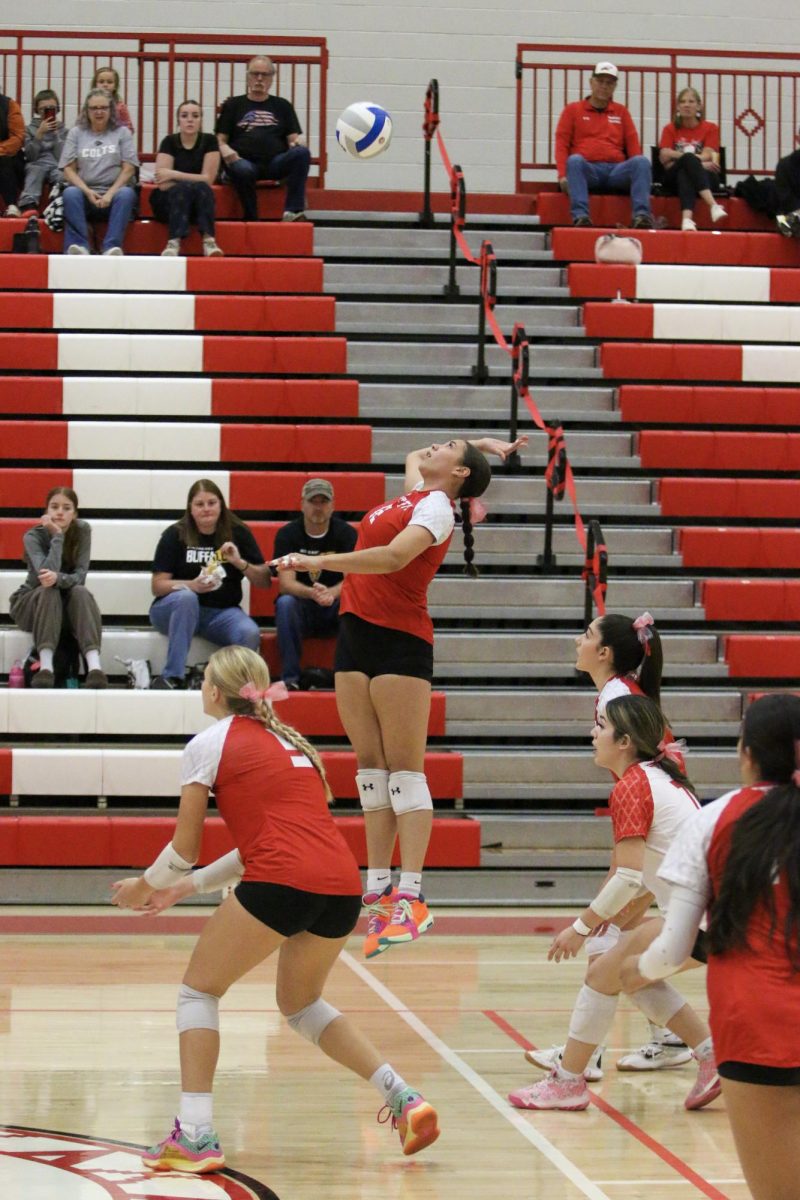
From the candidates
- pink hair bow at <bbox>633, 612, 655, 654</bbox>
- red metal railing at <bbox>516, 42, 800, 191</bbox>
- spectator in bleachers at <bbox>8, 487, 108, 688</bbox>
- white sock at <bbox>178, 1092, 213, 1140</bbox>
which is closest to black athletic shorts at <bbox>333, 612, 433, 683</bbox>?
pink hair bow at <bbox>633, 612, 655, 654</bbox>

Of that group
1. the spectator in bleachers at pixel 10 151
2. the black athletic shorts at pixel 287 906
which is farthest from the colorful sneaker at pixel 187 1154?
the spectator in bleachers at pixel 10 151

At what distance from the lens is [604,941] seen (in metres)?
4.98

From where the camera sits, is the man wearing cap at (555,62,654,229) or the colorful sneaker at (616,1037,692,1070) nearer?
the colorful sneaker at (616,1037,692,1070)

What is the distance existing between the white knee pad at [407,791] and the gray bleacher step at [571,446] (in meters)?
4.35

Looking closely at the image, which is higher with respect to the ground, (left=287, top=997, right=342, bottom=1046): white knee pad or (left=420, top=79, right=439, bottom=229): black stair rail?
(left=420, top=79, right=439, bottom=229): black stair rail

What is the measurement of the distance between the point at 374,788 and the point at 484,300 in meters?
5.10

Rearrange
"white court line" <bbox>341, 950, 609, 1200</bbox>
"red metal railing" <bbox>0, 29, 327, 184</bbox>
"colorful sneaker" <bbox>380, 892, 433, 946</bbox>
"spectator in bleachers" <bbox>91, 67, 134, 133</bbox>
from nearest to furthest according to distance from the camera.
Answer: "white court line" <bbox>341, 950, 609, 1200</bbox>
"colorful sneaker" <bbox>380, 892, 433, 946</bbox>
"spectator in bleachers" <bbox>91, 67, 134, 133</bbox>
"red metal railing" <bbox>0, 29, 327, 184</bbox>

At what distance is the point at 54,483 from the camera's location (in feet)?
30.3

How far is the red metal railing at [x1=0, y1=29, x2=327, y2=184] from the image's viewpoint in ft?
38.4

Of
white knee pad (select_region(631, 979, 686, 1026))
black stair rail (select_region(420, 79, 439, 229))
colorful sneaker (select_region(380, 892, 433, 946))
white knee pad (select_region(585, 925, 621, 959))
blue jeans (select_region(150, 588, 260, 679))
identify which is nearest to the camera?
white knee pad (select_region(631, 979, 686, 1026))

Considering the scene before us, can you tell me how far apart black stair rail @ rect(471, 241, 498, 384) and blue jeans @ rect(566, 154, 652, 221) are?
4.50ft

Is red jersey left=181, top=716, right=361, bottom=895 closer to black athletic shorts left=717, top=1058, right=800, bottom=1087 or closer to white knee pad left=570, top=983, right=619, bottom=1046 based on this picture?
white knee pad left=570, top=983, right=619, bottom=1046

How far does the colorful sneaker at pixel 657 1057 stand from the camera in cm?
515

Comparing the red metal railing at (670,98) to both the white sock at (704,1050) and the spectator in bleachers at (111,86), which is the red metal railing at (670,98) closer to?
the spectator in bleachers at (111,86)
